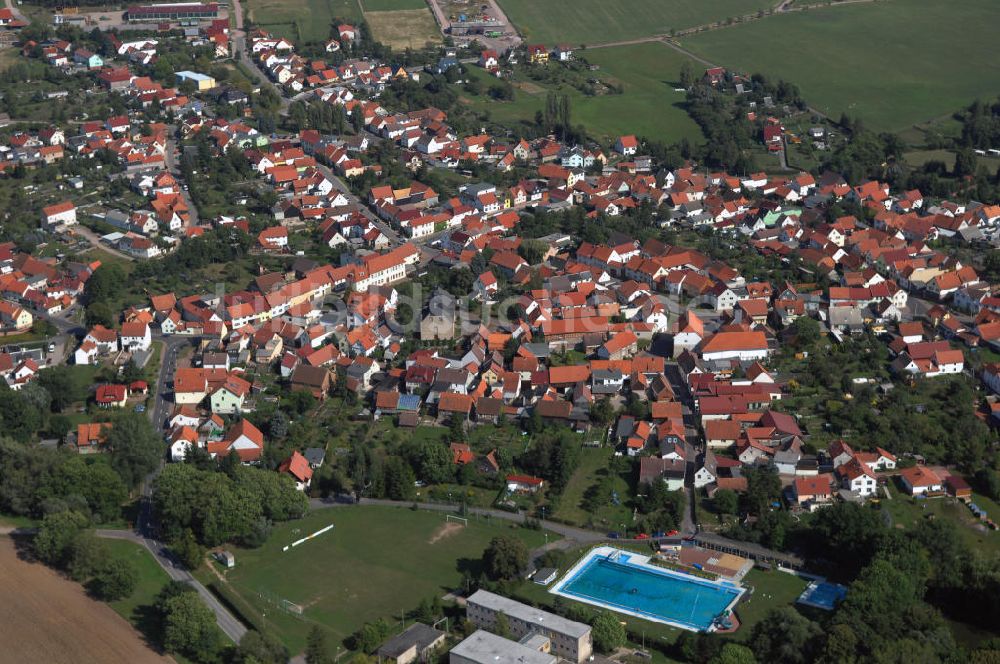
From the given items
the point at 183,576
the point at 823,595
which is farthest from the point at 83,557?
the point at 823,595

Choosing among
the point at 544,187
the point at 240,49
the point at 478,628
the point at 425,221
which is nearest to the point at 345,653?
the point at 478,628

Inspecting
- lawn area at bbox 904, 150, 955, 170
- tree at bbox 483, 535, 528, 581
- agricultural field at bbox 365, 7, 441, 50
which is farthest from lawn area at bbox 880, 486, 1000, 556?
agricultural field at bbox 365, 7, 441, 50

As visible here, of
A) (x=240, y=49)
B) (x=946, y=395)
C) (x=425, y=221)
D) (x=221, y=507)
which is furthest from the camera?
(x=240, y=49)

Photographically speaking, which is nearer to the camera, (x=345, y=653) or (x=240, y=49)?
(x=345, y=653)

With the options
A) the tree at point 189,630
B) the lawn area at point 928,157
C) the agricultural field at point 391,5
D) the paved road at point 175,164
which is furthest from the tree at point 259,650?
the agricultural field at point 391,5

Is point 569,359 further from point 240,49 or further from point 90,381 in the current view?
point 240,49

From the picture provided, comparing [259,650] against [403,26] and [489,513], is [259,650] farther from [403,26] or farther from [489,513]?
[403,26]

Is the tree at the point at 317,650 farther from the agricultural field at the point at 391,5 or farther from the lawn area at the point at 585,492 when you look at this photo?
the agricultural field at the point at 391,5
